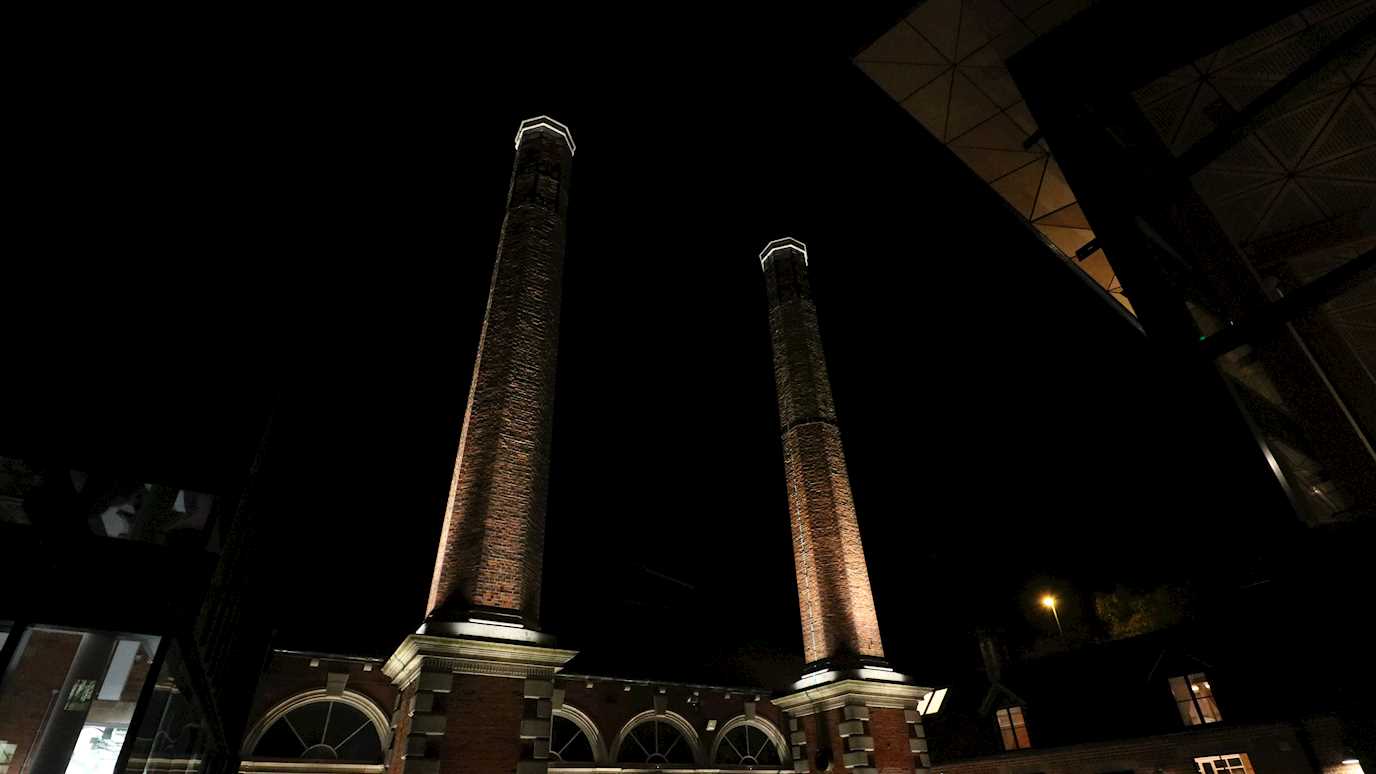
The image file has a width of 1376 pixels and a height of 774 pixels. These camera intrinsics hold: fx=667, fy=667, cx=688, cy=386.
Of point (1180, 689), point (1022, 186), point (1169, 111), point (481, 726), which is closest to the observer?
point (1169, 111)

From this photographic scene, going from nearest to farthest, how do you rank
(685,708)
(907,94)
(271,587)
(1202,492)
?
(1202,492), (907,94), (271,587), (685,708)

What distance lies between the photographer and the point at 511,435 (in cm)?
1253

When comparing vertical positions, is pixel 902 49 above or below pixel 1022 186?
above

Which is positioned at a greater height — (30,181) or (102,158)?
(102,158)

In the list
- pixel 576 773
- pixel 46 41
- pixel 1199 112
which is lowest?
pixel 576 773

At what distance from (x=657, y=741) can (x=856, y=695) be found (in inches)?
253

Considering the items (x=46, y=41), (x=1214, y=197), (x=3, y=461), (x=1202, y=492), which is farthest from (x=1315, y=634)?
(x=46, y=41)


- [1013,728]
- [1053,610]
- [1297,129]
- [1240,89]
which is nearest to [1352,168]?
[1297,129]

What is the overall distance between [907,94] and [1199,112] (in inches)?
186

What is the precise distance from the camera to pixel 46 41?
9.07m

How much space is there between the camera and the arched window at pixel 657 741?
17.3 metres

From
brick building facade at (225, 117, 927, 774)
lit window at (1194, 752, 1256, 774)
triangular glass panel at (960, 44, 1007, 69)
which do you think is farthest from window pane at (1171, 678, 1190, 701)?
triangular glass panel at (960, 44, 1007, 69)

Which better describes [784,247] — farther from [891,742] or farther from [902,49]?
[891,742]

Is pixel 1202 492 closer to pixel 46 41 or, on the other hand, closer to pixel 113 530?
pixel 113 530
